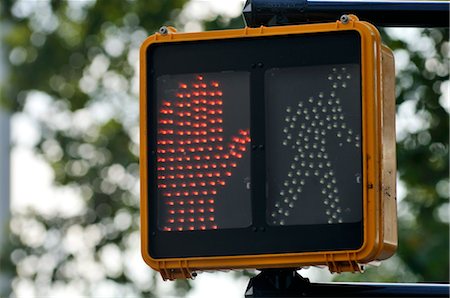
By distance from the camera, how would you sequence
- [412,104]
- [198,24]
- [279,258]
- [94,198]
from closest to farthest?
[279,258] < [412,104] < [198,24] < [94,198]

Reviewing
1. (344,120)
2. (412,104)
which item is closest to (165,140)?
(344,120)

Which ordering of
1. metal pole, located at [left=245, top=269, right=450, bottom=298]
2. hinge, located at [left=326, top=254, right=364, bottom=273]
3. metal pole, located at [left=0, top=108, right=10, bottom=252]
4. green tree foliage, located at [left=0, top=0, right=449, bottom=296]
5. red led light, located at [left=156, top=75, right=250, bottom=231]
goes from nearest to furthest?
hinge, located at [left=326, top=254, right=364, bottom=273], red led light, located at [left=156, top=75, right=250, bottom=231], metal pole, located at [left=245, top=269, right=450, bottom=298], green tree foliage, located at [left=0, top=0, right=449, bottom=296], metal pole, located at [left=0, top=108, right=10, bottom=252]

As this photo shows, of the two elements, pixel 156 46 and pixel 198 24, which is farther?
pixel 198 24

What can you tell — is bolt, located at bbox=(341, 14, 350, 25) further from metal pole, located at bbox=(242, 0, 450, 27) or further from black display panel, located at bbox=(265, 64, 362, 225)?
metal pole, located at bbox=(242, 0, 450, 27)

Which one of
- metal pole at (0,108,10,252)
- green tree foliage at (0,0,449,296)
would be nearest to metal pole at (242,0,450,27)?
green tree foliage at (0,0,449,296)

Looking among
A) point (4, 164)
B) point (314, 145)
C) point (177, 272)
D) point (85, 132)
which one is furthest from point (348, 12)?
point (4, 164)

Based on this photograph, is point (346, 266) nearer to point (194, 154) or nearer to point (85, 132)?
point (194, 154)

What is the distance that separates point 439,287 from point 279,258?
57cm

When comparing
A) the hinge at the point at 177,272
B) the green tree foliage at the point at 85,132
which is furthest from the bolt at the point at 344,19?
the green tree foliage at the point at 85,132

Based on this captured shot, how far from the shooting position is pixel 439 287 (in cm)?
553

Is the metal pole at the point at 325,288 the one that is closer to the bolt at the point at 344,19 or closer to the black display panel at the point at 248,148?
the black display panel at the point at 248,148

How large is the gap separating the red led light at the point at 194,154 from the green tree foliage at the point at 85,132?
9825mm

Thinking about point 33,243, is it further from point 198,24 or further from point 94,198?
point 198,24

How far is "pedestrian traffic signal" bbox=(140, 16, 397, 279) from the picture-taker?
521 cm
